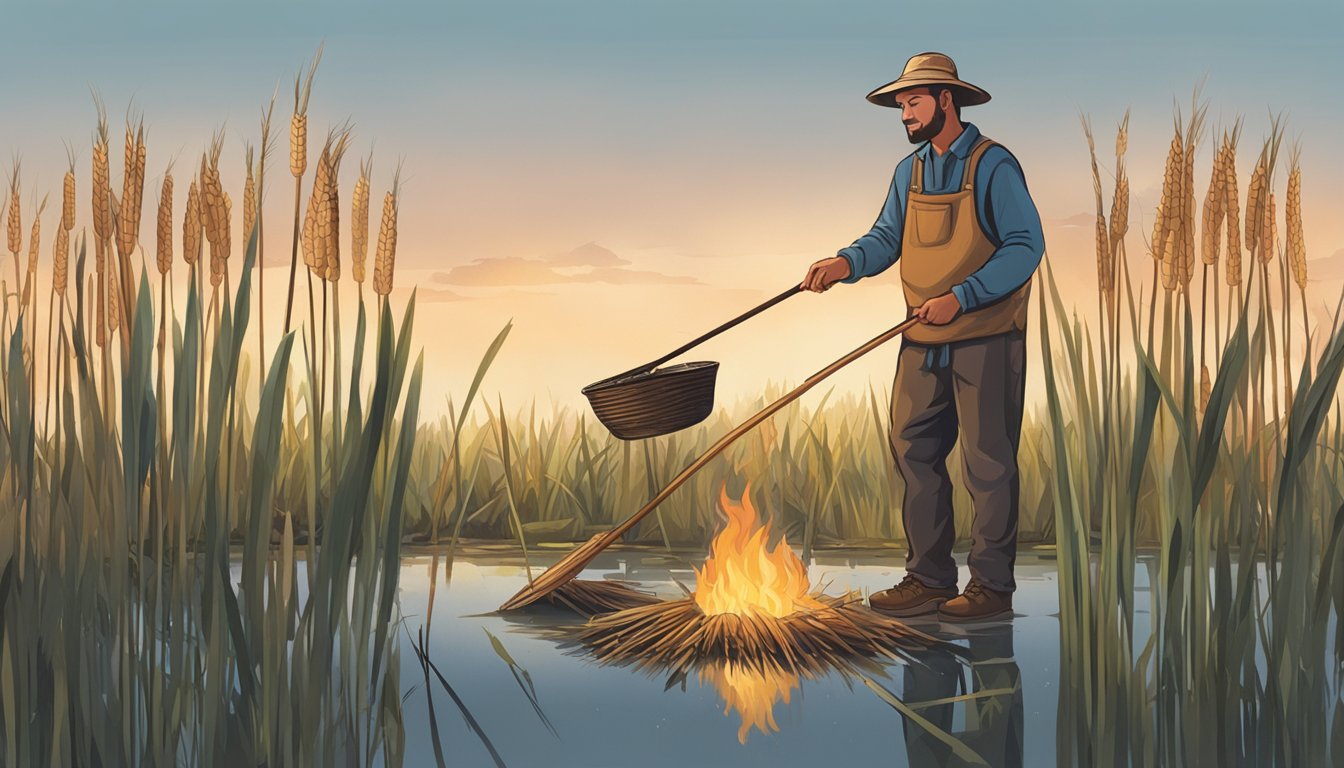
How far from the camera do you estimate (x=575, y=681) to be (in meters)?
3.67

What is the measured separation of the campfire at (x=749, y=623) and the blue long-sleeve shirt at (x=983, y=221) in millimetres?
989

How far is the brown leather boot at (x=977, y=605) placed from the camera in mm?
4148

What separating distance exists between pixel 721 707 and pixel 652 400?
3.30 feet

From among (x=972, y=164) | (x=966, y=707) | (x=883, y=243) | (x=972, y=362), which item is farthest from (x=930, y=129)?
(x=966, y=707)

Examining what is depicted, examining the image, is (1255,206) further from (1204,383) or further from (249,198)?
(249,198)

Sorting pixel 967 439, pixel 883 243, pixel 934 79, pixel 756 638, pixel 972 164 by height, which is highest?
pixel 934 79

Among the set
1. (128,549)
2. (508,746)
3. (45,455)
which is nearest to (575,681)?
(508,746)

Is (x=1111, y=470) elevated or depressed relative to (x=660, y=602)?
elevated

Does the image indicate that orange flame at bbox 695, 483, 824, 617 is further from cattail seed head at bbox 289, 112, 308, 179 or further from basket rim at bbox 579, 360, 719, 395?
cattail seed head at bbox 289, 112, 308, 179

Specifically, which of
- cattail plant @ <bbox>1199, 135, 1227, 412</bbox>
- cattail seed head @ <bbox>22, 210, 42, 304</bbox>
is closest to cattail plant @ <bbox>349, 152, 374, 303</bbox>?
cattail seed head @ <bbox>22, 210, 42, 304</bbox>

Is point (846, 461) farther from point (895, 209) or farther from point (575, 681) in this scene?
point (575, 681)

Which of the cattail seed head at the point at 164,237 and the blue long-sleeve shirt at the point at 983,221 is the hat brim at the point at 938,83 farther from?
the cattail seed head at the point at 164,237

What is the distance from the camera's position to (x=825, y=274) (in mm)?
4344

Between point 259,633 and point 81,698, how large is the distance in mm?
500
